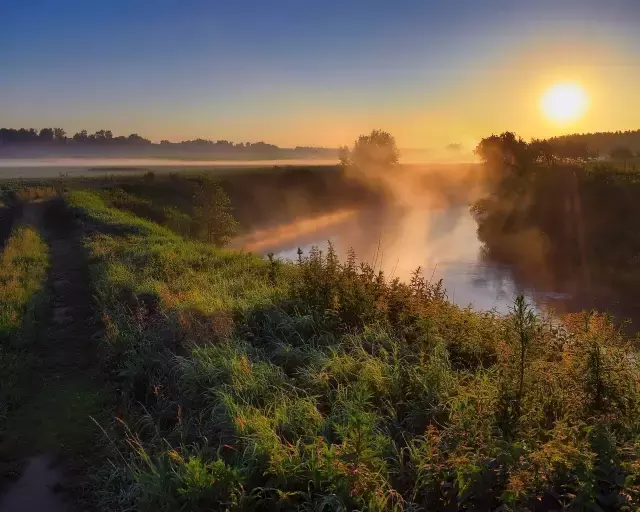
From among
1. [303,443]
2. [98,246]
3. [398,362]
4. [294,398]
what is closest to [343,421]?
[303,443]

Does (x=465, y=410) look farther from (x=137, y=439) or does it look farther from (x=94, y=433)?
(x=94, y=433)

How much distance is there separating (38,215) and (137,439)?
97.6 ft

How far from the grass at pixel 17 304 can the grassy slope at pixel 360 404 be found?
1617 mm

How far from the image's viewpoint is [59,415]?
7.36 metres

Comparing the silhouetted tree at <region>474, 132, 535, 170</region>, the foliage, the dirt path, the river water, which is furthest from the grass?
the silhouetted tree at <region>474, 132, 535, 170</region>

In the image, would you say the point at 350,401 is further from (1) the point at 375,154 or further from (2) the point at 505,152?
(1) the point at 375,154

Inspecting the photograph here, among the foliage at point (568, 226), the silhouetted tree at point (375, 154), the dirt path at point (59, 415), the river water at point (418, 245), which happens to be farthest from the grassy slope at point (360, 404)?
the silhouetted tree at point (375, 154)

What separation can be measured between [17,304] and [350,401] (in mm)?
9805

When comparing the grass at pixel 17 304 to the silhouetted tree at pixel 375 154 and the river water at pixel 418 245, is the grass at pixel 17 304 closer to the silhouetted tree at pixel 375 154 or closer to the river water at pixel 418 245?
the river water at pixel 418 245

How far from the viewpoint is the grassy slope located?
4.50 meters

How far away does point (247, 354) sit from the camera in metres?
8.00

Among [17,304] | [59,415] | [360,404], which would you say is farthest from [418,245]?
[59,415]

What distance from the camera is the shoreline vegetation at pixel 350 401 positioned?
Answer: 4512mm

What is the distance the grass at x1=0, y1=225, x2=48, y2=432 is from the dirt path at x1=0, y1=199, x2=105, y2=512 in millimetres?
208
